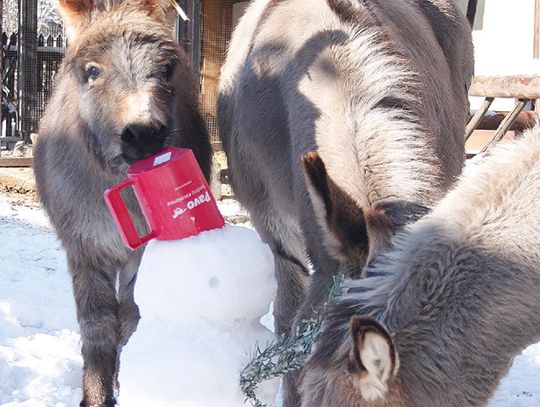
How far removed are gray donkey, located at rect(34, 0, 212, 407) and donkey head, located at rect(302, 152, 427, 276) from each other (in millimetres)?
1454

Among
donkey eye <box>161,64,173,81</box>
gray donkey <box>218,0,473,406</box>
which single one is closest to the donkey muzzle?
donkey eye <box>161,64,173,81</box>

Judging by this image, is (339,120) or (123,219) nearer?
(123,219)

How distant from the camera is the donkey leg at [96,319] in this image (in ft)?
14.7

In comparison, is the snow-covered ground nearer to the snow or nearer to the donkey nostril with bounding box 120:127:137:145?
the snow

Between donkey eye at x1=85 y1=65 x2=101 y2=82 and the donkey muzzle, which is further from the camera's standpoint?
donkey eye at x1=85 y1=65 x2=101 y2=82

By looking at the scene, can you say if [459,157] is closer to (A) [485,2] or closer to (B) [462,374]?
(B) [462,374]

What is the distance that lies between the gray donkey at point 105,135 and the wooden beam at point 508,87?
4705mm

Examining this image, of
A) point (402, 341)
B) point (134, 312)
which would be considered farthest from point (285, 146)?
point (402, 341)

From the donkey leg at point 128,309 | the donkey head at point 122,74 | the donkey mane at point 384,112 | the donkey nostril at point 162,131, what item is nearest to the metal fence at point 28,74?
the donkey leg at point 128,309

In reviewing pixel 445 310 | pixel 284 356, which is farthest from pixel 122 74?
pixel 445 310

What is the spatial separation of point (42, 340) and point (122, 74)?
6.60 feet

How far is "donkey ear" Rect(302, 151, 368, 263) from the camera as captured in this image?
2.43m

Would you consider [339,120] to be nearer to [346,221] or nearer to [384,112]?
[384,112]

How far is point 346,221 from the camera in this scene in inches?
97.0
